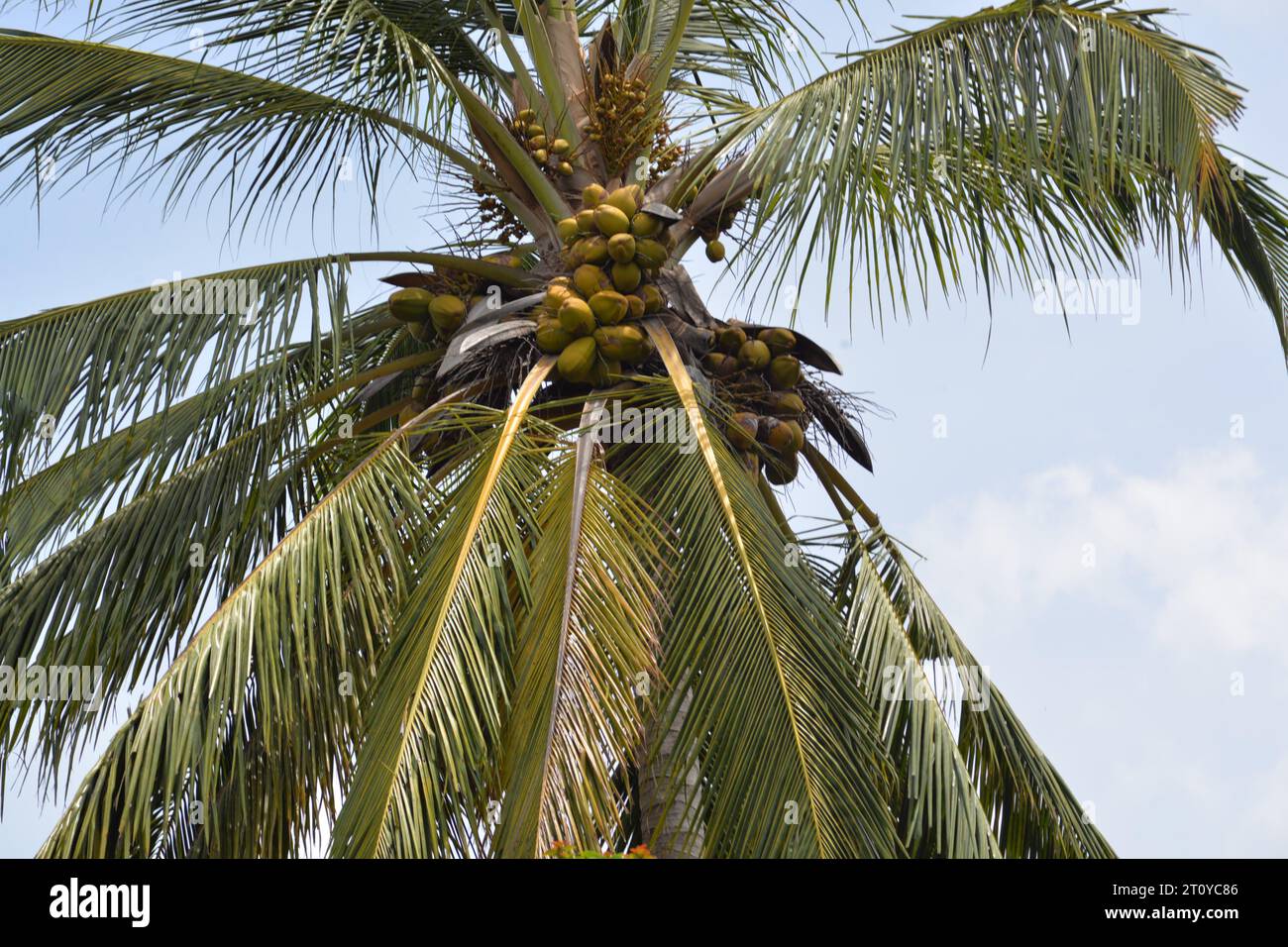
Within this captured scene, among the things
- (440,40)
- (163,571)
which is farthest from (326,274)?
(440,40)

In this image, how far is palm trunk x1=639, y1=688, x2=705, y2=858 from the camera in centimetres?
599

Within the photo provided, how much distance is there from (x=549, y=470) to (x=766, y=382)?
1.40 m

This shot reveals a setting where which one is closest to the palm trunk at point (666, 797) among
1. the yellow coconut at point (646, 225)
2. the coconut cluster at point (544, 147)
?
the yellow coconut at point (646, 225)

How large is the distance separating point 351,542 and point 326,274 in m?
1.56

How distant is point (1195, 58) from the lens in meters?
6.19

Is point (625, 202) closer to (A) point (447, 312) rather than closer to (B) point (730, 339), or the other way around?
(B) point (730, 339)

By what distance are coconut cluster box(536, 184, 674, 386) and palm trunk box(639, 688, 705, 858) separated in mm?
1597

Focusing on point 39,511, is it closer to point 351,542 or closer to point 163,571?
point 163,571

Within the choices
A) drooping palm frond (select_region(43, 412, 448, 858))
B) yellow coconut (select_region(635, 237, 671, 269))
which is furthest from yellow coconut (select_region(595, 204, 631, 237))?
drooping palm frond (select_region(43, 412, 448, 858))

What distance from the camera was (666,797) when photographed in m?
6.10

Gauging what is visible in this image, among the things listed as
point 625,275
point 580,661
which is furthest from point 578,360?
point 580,661

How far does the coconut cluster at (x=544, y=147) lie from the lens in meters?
7.79

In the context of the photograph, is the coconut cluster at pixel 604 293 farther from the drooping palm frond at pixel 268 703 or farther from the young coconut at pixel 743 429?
the drooping palm frond at pixel 268 703

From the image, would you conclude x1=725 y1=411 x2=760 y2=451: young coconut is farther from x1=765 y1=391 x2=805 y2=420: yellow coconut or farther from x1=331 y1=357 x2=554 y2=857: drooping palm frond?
x1=331 y1=357 x2=554 y2=857: drooping palm frond
